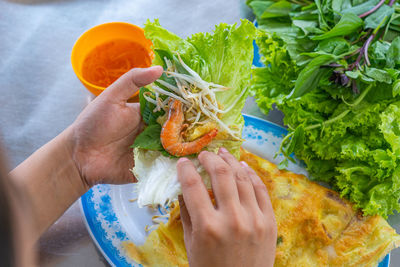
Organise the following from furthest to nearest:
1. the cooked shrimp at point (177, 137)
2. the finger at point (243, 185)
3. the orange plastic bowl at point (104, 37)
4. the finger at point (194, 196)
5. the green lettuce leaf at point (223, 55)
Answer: the orange plastic bowl at point (104, 37), the green lettuce leaf at point (223, 55), the cooked shrimp at point (177, 137), the finger at point (243, 185), the finger at point (194, 196)

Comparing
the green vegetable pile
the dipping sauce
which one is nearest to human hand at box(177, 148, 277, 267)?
the green vegetable pile

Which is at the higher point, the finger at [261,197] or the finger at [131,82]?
the finger at [131,82]

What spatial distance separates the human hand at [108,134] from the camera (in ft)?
5.75

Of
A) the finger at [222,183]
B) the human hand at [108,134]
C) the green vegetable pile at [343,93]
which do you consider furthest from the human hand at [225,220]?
the green vegetable pile at [343,93]

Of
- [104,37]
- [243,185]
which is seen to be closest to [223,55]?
[243,185]

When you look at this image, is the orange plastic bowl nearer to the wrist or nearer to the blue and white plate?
the wrist

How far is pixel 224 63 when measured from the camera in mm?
1728

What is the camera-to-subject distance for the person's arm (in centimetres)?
177

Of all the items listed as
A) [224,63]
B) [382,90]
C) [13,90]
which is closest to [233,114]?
[224,63]

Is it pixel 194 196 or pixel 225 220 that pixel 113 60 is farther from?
pixel 225 220

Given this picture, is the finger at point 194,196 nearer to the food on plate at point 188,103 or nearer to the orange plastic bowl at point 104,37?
the food on plate at point 188,103

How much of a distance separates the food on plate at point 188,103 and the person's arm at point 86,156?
161mm

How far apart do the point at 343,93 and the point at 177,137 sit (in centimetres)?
106

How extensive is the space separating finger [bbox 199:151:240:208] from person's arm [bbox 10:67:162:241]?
24.4 inches
